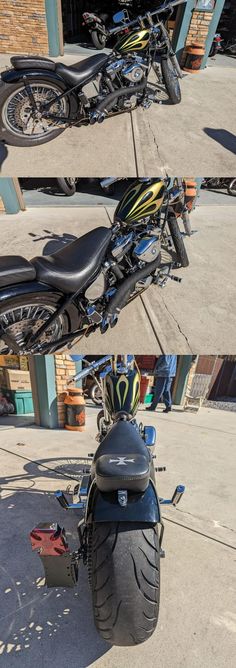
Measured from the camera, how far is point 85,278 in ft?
8.95

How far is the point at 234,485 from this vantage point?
10.9 feet

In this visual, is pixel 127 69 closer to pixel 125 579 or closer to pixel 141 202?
pixel 141 202

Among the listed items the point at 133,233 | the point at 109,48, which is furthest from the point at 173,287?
the point at 109,48

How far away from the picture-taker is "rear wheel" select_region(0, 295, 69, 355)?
2623 millimetres

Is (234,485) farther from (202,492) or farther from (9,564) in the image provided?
(9,564)

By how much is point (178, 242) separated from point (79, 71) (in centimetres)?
205

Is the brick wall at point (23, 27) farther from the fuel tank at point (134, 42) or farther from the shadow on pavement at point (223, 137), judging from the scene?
the shadow on pavement at point (223, 137)

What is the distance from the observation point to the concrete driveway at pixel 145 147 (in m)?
4.29

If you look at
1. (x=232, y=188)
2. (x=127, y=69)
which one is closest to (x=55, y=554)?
(x=127, y=69)

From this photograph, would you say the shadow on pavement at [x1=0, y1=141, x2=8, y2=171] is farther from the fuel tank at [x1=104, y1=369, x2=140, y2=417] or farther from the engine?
the fuel tank at [x1=104, y1=369, x2=140, y2=417]

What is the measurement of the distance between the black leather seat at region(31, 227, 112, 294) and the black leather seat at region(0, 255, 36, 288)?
61 millimetres

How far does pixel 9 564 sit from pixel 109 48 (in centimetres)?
955

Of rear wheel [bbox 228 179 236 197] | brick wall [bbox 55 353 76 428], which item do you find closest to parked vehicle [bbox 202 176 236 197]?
rear wheel [bbox 228 179 236 197]

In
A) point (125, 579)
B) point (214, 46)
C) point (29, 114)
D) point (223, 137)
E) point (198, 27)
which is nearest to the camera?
point (125, 579)
